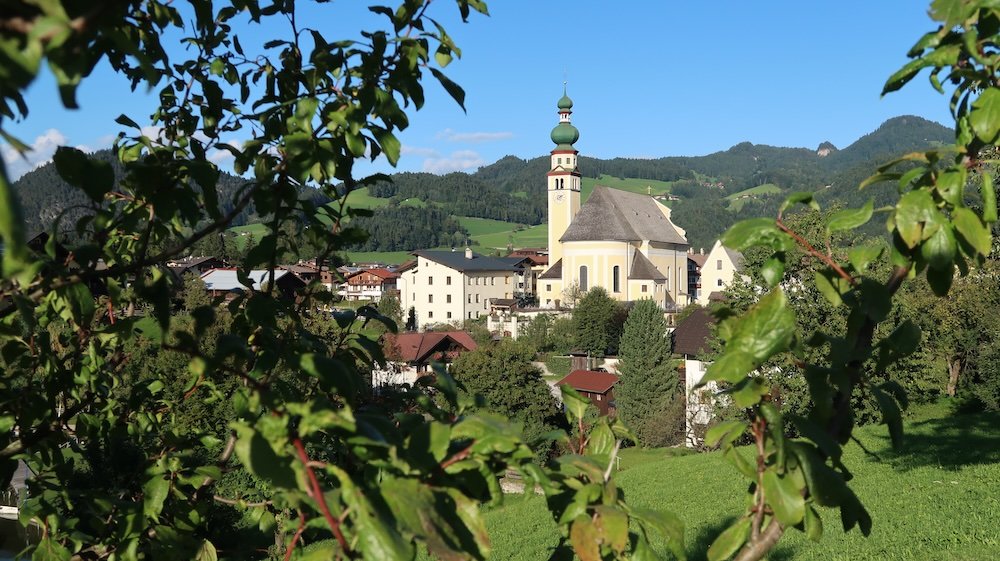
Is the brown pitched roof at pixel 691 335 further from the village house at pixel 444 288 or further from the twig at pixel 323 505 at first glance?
the twig at pixel 323 505

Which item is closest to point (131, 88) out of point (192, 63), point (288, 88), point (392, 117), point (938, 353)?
point (192, 63)

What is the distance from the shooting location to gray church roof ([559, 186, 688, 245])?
59.7 meters

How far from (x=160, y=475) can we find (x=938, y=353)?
86.1ft

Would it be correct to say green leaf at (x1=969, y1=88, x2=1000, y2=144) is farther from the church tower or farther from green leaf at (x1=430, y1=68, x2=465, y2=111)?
the church tower

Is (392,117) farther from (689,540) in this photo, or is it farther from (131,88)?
(689,540)

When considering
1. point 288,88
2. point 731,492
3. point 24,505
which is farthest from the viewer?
point 731,492

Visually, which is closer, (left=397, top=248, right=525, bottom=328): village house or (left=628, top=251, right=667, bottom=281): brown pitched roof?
(left=628, top=251, right=667, bottom=281): brown pitched roof

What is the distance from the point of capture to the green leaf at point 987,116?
1073mm

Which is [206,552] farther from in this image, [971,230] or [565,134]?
[565,134]

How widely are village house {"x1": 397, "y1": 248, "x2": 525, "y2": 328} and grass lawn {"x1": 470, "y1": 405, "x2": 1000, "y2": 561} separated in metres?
45.8

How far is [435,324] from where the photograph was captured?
6250 cm

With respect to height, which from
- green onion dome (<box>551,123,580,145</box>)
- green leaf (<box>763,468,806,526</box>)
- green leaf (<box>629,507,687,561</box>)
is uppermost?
green onion dome (<box>551,123,580,145</box>)

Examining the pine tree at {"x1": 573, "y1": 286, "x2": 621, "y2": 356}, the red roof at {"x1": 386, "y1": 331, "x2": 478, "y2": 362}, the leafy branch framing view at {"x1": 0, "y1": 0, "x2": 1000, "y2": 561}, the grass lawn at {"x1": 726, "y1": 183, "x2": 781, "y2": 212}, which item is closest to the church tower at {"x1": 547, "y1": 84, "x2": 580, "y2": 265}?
the pine tree at {"x1": 573, "y1": 286, "x2": 621, "y2": 356}

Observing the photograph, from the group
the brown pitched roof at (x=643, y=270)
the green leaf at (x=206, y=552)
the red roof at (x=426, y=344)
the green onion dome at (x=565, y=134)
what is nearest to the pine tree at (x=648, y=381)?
the red roof at (x=426, y=344)
